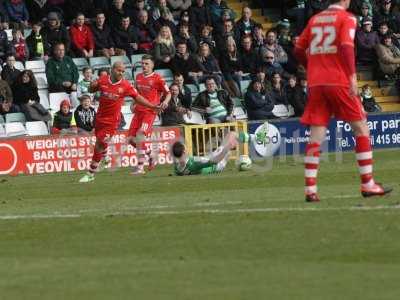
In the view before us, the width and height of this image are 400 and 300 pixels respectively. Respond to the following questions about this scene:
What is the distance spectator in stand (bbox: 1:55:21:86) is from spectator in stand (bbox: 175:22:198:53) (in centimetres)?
479

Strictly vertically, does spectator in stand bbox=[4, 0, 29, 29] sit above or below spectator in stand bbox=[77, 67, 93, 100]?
above

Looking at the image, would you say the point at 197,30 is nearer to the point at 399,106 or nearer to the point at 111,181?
the point at 399,106

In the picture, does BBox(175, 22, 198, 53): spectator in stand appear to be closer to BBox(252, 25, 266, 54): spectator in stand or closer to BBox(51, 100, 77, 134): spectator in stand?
BBox(252, 25, 266, 54): spectator in stand

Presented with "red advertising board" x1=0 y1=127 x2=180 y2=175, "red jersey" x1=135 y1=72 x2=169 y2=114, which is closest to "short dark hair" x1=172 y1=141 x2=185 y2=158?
"red jersey" x1=135 y1=72 x2=169 y2=114

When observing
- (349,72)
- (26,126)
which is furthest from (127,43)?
(349,72)

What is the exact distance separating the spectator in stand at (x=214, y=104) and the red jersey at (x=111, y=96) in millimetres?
6502

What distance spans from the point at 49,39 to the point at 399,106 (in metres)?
9.55

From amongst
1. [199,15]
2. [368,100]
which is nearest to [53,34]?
[199,15]

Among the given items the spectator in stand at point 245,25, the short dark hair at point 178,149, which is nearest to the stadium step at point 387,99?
the spectator in stand at point 245,25

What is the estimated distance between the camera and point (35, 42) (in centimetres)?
2930

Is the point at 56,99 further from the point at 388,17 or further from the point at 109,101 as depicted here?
the point at 388,17

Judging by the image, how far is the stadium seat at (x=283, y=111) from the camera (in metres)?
31.8

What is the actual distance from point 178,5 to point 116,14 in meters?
2.62

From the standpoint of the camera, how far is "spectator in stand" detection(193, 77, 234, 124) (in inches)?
1179
